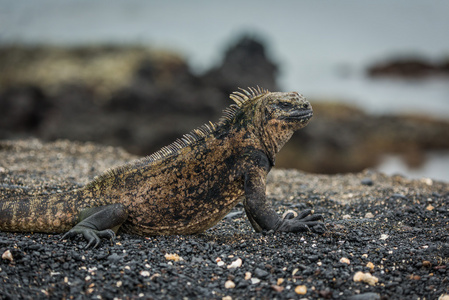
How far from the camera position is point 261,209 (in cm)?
477

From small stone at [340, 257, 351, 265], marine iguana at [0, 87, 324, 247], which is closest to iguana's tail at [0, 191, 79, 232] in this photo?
marine iguana at [0, 87, 324, 247]

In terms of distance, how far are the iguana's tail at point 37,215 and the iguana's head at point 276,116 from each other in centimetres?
218

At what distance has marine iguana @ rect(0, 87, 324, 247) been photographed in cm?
470

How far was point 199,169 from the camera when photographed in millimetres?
4812

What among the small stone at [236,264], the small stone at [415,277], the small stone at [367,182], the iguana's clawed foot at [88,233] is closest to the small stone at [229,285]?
the small stone at [236,264]

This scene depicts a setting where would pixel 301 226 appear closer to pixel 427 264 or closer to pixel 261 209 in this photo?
pixel 261 209

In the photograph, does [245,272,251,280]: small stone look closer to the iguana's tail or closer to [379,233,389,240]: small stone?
[379,233,389,240]: small stone

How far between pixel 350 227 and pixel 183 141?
7.16 ft

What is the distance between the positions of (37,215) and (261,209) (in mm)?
2384

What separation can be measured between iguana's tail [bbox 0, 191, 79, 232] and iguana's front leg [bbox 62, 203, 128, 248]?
0.17m

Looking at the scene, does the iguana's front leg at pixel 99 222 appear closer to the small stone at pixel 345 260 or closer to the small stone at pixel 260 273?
the small stone at pixel 260 273

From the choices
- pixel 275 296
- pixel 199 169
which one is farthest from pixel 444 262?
pixel 199 169

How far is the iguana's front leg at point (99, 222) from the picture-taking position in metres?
4.43

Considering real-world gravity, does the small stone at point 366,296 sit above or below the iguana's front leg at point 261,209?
below
